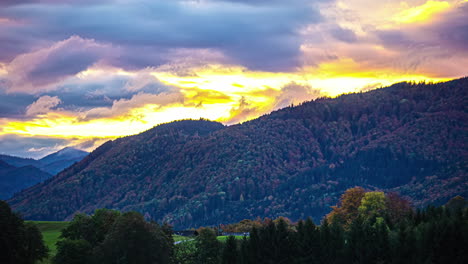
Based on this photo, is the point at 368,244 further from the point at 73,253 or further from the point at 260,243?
the point at 73,253

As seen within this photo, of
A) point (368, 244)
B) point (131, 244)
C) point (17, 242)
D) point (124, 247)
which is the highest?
point (17, 242)

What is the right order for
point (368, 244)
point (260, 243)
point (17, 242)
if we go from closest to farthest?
point (368, 244), point (17, 242), point (260, 243)

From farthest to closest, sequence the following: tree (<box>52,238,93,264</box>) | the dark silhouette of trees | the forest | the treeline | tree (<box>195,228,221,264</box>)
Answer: tree (<box>195,228,221,264</box>) < tree (<box>52,238,93,264</box>) < the dark silhouette of trees < the forest < the treeline

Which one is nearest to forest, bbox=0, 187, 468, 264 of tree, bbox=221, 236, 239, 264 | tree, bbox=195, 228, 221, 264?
tree, bbox=221, 236, 239, 264

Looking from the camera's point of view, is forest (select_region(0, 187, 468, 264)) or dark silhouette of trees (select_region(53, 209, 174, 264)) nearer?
forest (select_region(0, 187, 468, 264))

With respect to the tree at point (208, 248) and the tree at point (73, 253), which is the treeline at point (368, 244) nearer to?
the tree at point (208, 248)

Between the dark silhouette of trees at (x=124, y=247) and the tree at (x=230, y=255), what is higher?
the dark silhouette of trees at (x=124, y=247)

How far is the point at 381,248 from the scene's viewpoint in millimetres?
137125

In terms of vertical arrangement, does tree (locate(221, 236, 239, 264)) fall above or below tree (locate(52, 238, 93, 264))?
below

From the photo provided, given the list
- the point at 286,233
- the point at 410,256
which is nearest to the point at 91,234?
the point at 286,233

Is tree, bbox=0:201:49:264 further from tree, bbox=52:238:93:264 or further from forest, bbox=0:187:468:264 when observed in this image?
tree, bbox=52:238:93:264

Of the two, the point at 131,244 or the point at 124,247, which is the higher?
the point at 131,244

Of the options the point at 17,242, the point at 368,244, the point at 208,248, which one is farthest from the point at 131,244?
the point at 368,244

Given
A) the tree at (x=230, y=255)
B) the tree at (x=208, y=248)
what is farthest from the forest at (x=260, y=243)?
the tree at (x=208, y=248)
